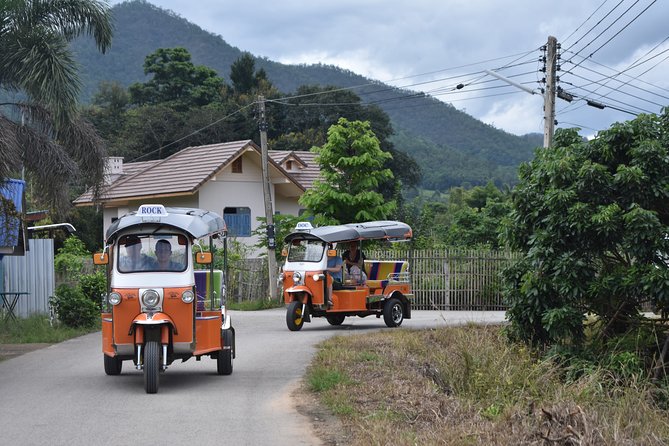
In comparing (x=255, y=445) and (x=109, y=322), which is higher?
(x=109, y=322)

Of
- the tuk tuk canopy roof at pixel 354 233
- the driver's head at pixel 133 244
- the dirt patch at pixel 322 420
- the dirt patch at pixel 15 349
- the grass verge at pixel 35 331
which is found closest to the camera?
the dirt patch at pixel 322 420

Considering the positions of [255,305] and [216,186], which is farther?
[216,186]

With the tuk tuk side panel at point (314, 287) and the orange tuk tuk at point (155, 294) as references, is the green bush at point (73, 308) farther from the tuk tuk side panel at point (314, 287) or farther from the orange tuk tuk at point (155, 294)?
the orange tuk tuk at point (155, 294)

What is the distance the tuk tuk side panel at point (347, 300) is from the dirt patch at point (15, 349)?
701cm

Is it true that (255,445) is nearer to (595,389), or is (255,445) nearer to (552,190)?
(595,389)

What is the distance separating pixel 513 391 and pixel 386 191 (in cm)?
4817

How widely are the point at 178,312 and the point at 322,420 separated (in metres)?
3.49

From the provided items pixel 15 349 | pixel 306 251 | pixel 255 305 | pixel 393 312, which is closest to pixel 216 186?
pixel 255 305

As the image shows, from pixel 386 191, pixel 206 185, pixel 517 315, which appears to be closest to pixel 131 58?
pixel 386 191

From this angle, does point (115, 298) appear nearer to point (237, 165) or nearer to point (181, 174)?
point (181, 174)

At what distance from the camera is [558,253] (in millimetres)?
17781

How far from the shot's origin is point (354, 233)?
24.2 m

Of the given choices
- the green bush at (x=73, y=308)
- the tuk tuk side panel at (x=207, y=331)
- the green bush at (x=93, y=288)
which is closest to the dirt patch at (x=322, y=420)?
the tuk tuk side panel at (x=207, y=331)

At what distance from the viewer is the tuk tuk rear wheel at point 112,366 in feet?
49.7
